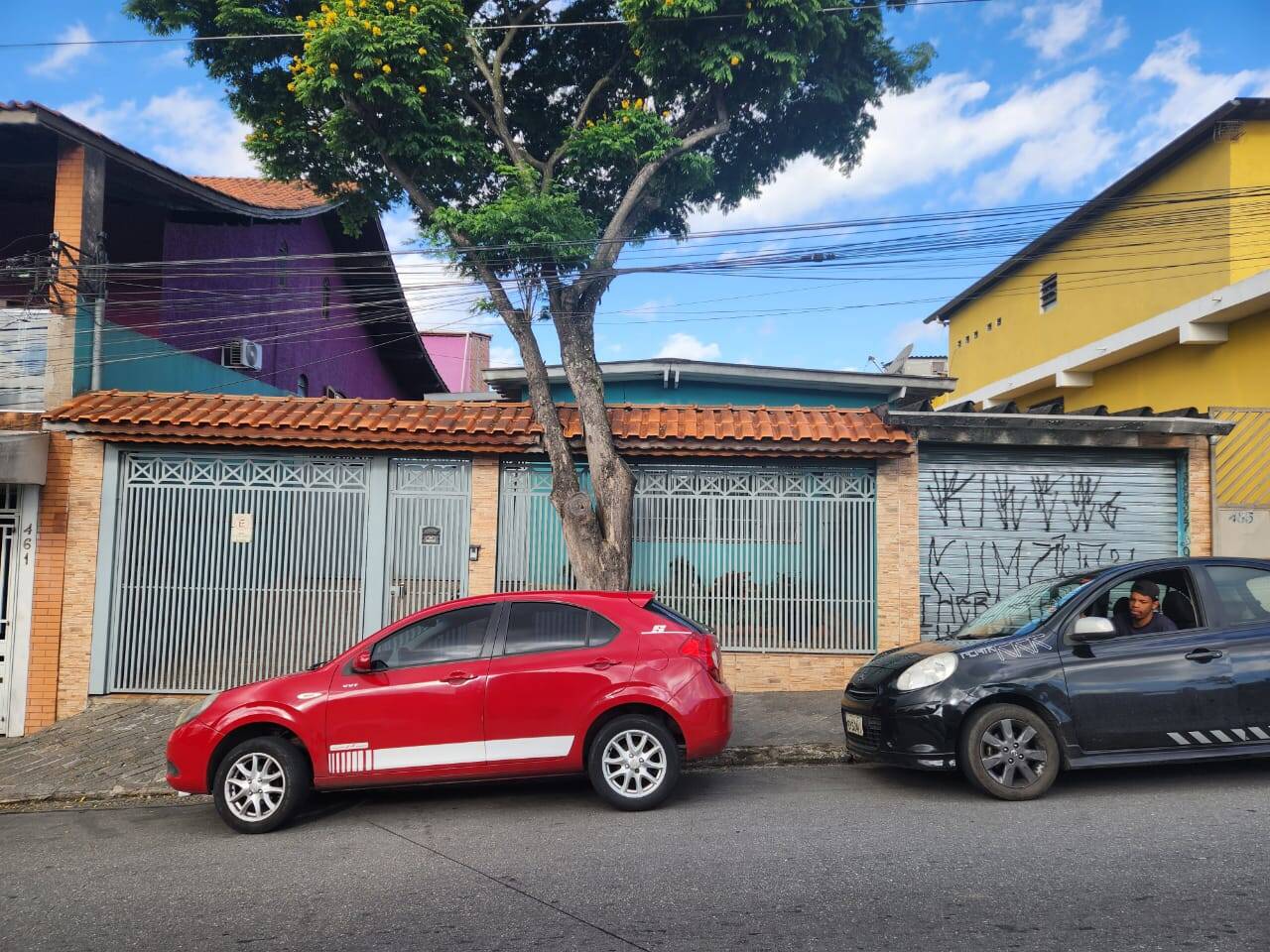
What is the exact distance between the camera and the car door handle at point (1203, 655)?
6023mm

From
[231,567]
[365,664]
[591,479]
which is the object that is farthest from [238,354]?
[365,664]

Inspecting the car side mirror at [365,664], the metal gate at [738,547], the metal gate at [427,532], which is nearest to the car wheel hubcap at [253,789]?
the car side mirror at [365,664]

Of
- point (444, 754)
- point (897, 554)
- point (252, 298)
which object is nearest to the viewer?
point (444, 754)

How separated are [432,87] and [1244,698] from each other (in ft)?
32.1

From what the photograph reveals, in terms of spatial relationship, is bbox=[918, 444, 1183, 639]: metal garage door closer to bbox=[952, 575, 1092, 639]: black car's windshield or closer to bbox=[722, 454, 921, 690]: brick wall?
bbox=[722, 454, 921, 690]: brick wall

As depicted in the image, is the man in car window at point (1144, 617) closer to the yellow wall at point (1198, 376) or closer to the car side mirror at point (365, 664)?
the car side mirror at point (365, 664)

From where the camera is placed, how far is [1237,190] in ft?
44.8

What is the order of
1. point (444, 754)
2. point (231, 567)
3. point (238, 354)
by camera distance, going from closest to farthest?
point (444, 754)
point (231, 567)
point (238, 354)

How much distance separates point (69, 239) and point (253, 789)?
741 cm

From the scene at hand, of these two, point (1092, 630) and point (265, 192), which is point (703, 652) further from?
point (265, 192)

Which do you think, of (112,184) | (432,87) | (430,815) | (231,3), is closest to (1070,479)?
(430,815)

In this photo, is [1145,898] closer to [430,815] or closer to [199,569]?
[430,815]

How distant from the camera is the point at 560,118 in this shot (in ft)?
42.8

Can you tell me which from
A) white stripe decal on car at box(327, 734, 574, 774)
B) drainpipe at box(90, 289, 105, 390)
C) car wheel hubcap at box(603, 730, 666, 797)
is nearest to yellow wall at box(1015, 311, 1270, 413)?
car wheel hubcap at box(603, 730, 666, 797)
